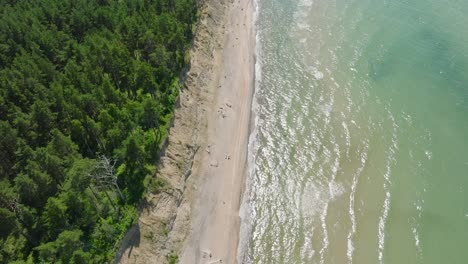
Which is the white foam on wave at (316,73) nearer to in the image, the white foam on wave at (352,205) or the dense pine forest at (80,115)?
the white foam on wave at (352,205)

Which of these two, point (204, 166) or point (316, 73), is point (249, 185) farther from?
point (316, 73)

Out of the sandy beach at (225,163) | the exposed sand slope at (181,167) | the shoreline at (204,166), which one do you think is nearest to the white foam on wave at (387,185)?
the shoreline at (204,166)

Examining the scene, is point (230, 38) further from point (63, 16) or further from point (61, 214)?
point (61, 214)

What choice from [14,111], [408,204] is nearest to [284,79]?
[408,204]

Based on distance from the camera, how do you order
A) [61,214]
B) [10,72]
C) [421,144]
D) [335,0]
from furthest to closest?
[335,0] → [421,144] → [10,72] → [61,214]

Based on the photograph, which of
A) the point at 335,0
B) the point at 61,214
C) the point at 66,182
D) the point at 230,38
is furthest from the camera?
the point at 335,0
